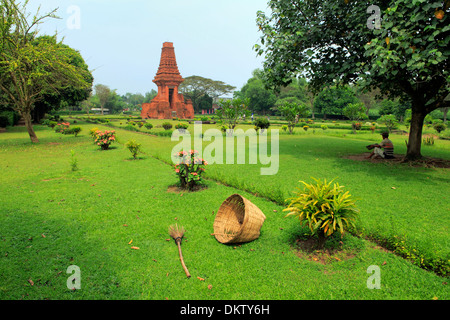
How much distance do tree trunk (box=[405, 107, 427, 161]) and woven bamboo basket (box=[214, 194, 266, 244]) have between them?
25.6 ft

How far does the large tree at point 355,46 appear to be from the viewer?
6.44 m

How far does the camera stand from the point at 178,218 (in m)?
4.43

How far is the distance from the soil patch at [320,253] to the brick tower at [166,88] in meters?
46.2

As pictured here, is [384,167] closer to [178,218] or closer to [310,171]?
[310,171]

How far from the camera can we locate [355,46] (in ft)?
28.3

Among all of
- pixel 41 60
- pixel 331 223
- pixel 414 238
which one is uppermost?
pixel 41 60

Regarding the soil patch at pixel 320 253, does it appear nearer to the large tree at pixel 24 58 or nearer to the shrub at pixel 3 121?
the large tree at pixel 24 58

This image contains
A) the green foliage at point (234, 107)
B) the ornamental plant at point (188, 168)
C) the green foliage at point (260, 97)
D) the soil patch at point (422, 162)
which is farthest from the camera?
the green foliage at point (260, 97)

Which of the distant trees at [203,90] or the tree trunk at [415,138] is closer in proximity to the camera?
the tree trunk at [415,138]

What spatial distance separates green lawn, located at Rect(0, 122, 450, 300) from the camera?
267cm

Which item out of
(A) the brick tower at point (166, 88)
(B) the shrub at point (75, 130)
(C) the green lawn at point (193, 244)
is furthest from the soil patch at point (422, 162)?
(A) the brick tower at point (166, 88)

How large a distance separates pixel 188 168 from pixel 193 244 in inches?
102
